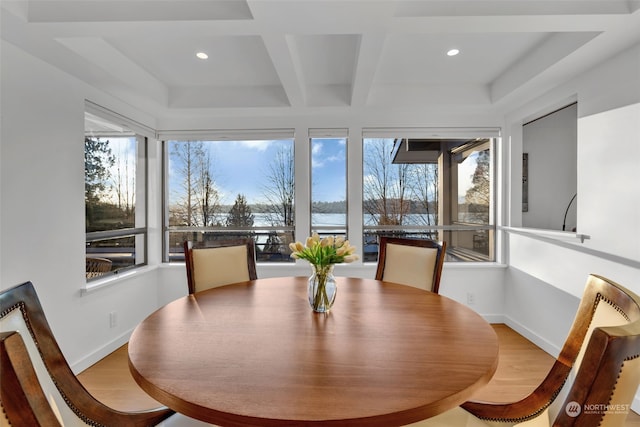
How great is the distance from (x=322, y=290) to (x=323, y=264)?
129mm

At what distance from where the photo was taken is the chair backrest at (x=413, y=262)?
81.3 inches

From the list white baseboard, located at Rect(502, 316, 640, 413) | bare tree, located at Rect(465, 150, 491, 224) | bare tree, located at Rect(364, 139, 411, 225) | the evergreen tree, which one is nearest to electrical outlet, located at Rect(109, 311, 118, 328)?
the evergreen tree

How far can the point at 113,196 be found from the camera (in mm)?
2922

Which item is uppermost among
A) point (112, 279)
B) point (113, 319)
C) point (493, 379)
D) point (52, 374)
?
point (52, 374)

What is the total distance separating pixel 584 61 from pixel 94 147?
3967 mm

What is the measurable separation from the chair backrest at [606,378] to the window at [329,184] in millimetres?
2891

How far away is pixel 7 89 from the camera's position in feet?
6.17

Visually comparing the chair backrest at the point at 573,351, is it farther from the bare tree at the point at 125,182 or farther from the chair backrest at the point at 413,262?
the bare tree at the point at 125,182

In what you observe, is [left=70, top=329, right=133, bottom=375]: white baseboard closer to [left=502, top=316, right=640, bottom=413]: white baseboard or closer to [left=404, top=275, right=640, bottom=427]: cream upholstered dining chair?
[left=404, top=275, right=640, bottom=427]: cream upholstered dining chair

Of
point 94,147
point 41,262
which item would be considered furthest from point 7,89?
point 41,262

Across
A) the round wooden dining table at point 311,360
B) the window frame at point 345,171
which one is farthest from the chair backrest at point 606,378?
the window frame at point 345,171

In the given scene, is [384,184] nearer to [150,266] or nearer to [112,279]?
[150,266]

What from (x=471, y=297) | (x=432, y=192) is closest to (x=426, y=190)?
(x=432, y=192)

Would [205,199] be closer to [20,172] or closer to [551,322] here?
[20,172]
